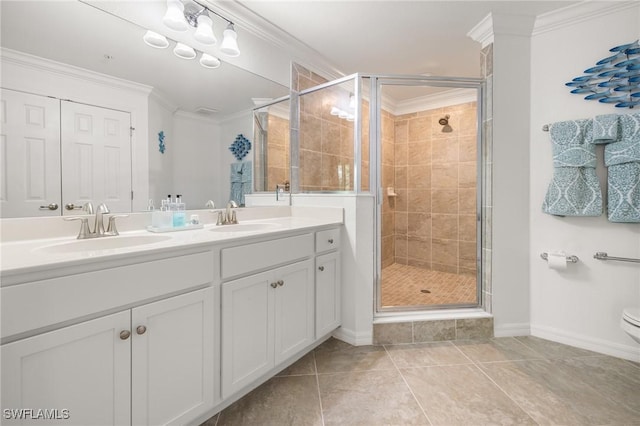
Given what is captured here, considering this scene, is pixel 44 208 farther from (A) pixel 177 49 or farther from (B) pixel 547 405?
(B) pixel 547 405

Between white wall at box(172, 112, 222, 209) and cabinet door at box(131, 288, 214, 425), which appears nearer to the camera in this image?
cabinet door at box(131, 288, 214, 425)

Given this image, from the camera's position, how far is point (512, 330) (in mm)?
2080

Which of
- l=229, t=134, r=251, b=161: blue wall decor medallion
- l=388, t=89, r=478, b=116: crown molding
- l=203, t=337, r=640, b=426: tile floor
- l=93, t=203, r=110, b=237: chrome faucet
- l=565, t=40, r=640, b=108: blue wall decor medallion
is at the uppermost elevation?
l=388, t=89, r=478, b=116: crown molding

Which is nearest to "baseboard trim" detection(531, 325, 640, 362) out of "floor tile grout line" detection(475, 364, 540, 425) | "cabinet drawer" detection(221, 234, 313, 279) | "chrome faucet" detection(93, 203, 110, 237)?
"floor tile grout line" detection(475, 364, 540, 425)

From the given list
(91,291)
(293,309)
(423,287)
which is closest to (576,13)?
(423,287)

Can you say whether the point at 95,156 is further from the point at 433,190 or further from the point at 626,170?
the point at 433,190

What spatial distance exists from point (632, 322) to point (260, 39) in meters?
2.93

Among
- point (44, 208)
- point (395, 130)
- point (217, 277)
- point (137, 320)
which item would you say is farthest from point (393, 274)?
point (44, 208)

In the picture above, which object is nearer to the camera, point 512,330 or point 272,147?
point 512,330

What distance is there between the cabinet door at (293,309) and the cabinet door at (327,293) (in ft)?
0.23

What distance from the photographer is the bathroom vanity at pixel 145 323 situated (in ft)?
2.56

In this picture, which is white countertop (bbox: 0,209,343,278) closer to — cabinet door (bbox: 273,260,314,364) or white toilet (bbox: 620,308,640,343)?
cabinet door (bbox: 273,260,314,364)

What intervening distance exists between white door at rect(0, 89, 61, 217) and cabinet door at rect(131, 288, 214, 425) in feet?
2.35

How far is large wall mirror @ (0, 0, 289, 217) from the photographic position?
1.14 metres
